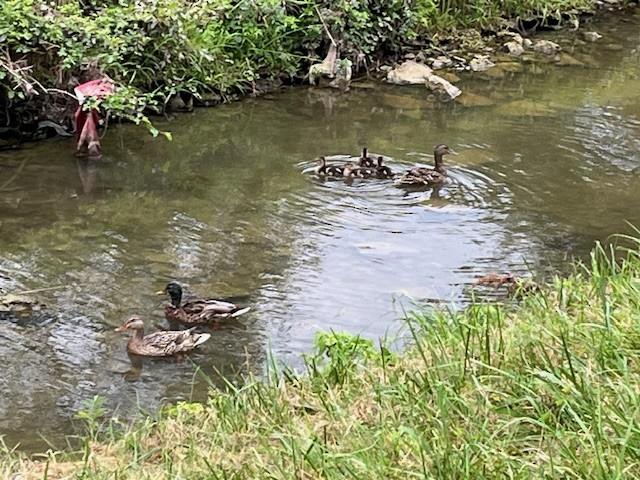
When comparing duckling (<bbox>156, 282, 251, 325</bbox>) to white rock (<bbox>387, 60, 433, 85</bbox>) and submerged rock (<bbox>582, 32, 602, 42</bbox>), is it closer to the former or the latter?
white rock (<bbox>387, 60, 433, 85</bbox>)

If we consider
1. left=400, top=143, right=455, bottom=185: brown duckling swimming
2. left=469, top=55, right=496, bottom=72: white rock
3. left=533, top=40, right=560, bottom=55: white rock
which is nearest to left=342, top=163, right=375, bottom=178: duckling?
left=400, top=143, right=455, bottom=185: brown duckling swimming

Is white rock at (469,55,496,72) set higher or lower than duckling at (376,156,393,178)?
lower

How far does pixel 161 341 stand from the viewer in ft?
21.2

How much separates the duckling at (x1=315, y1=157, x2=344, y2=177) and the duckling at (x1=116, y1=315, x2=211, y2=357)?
12.4 ft

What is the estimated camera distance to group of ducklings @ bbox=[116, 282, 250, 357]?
6457 millimetres

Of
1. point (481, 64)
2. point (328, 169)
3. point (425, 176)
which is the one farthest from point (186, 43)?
point (481, 64)

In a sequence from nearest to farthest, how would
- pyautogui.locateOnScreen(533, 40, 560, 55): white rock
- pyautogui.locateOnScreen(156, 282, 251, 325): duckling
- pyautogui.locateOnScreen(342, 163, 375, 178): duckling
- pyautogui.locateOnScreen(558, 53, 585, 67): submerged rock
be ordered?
pyautogui.locateOnScreen(156, 282, 251, 325): duckling < pyautogui.locateOnScreen(342, 163, 375, 178): duckling < pyautogui.locateOnScreen(558, 53, 585, 67): submerged rock < pyautogui.locateOnScreen(533, 40, 560, 55): white rock

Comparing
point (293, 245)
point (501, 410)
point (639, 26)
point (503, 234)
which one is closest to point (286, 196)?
point (293, 245)

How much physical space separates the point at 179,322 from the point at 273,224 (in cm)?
215

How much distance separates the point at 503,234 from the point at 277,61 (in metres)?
6.19

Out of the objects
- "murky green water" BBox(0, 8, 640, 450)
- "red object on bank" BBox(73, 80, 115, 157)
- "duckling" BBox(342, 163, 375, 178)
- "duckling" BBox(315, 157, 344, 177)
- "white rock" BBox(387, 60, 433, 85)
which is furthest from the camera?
"white rock" BBox(387, 60, 433, 85)

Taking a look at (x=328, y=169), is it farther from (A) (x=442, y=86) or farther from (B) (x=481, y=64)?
(B) (x=481, y=64)

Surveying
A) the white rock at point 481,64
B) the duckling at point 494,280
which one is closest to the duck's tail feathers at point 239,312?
the duckling at point 494,280

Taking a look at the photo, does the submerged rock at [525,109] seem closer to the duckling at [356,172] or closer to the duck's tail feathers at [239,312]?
the duckling at [356,172]
